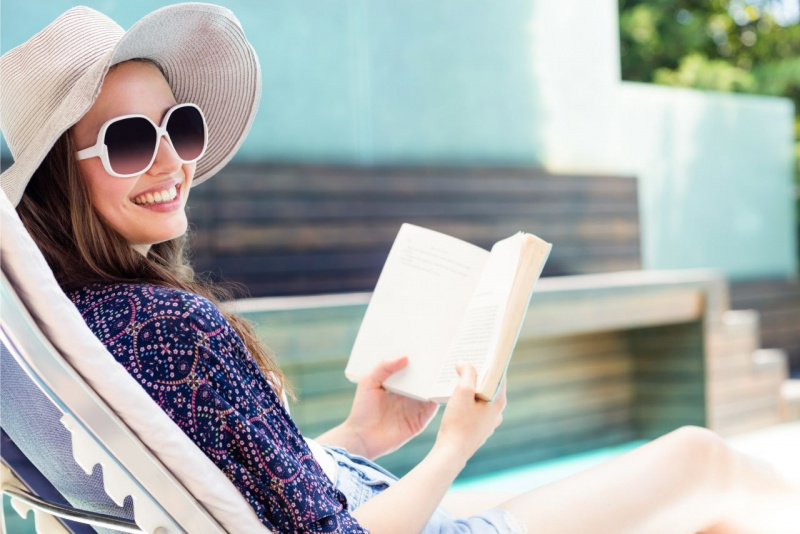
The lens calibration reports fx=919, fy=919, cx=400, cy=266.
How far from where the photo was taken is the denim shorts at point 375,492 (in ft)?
3.77

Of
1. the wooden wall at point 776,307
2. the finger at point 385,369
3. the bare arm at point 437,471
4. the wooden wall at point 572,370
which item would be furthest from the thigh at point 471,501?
the wooden wall at point 776,307

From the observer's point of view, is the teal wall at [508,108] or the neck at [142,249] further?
the teal wall at [508,108]

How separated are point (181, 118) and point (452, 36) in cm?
334

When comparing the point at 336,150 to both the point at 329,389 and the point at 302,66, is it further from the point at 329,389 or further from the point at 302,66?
the point at 329,389

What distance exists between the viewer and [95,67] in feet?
3.46

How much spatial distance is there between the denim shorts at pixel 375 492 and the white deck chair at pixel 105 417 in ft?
0.75

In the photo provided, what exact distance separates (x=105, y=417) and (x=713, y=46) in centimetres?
1125

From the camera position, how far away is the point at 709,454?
1.32 meters

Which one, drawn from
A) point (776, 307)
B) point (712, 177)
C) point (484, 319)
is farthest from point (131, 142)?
point (776, 307)

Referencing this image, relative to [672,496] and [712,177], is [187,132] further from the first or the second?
[712,177]

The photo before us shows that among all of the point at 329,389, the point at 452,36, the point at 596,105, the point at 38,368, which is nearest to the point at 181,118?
the point at 38,368

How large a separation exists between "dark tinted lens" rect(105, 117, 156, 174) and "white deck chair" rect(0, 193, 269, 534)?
0.20 meters

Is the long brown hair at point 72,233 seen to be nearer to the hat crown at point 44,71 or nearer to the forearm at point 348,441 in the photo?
the hat crown at point 44,71

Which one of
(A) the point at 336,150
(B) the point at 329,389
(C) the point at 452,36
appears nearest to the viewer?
(B) the point at 329,389
